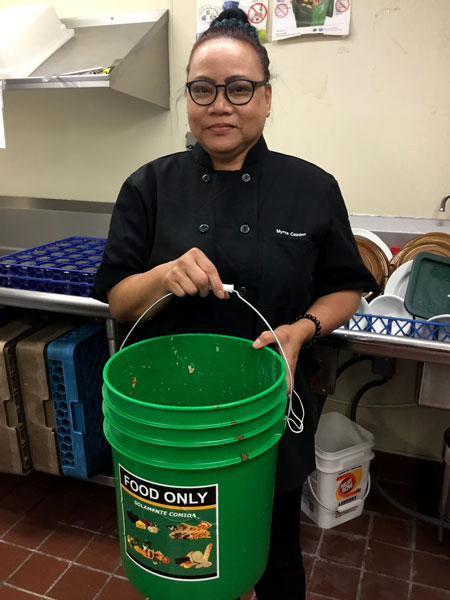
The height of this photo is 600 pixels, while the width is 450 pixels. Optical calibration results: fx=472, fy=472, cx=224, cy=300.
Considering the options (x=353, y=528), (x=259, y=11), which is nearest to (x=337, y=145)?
(x=259, y=11)

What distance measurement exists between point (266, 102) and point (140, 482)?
768 millimetres

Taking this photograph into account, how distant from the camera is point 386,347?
126cm

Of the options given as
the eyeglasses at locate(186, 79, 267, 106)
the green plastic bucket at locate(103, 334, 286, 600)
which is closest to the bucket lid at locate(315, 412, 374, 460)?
the green plastic bucket at locate(103, 334, 286, 600)

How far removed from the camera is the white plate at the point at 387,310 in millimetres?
1345

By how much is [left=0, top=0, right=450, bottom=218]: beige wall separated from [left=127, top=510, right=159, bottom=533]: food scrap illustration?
4.72 feet

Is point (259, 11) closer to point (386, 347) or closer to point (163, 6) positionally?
point (163, 6)

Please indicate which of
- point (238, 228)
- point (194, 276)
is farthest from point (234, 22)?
point (194, 276)

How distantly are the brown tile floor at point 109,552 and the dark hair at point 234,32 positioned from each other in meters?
1.51

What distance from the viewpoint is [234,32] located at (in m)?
0.93

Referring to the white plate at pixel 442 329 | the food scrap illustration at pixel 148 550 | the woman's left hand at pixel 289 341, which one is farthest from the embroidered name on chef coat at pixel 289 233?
the food scrap illustration at pixel 148 550

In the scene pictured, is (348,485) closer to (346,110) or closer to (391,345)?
(391,345)

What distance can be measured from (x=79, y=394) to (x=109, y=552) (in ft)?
1.88

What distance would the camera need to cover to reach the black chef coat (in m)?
0.98

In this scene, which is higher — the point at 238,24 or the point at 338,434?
the point at 238,24
